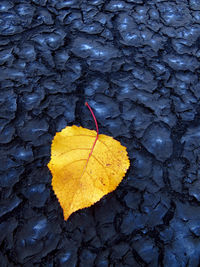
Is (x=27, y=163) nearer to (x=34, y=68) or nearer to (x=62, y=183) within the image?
(x=62, y=183)

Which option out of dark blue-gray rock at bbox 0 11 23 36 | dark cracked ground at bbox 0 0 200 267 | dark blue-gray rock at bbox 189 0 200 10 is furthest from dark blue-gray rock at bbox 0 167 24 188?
dark blue-gray rock at bbox 189 0 200 10

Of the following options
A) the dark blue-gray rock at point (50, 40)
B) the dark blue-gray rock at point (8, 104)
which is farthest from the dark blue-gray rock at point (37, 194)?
the dark blue-gray rock at point (50, 40)

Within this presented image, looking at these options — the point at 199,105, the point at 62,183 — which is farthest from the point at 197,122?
the point at 62,183

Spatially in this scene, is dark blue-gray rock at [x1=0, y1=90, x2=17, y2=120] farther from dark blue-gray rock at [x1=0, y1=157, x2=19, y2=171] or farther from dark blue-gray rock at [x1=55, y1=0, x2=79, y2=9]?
dark blue-gray rock at [x1=55, y1=0, x2=79, y2=9]

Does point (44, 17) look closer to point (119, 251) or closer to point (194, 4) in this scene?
point (194, 4)

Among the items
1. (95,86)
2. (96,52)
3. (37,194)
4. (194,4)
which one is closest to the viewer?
(37,194)

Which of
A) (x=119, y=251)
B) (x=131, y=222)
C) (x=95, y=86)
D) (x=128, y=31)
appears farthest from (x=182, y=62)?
(x=119, y=251)
